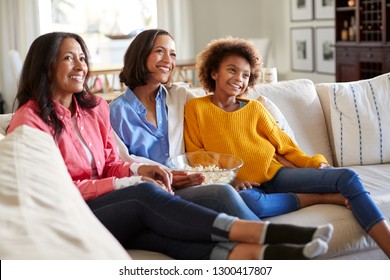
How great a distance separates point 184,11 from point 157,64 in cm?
531

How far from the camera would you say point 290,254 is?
1527 mm

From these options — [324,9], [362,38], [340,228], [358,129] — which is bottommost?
[340,228]

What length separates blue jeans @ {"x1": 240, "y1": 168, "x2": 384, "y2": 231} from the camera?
6.93ft

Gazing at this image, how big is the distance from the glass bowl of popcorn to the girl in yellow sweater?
0.06 meters

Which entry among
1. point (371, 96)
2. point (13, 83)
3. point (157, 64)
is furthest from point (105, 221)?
point (13, 83)

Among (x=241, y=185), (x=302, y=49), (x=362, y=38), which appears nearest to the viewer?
(x=241, y=185)

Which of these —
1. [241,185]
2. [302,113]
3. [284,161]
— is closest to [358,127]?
[302,113]

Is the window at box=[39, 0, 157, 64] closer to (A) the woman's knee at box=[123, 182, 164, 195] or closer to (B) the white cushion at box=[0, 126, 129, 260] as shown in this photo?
(A) the woman's knee at box=[123, 182, 164, 195]

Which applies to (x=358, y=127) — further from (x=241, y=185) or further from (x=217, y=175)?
(x=217, y=175)

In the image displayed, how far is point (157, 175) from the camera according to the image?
2113 millimetres

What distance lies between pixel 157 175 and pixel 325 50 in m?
5.11

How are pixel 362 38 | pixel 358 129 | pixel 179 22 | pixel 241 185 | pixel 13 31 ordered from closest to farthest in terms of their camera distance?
pixel 241 185
pixel 358 129
pixel 362 38
pixel 13 31
pixel 179 22

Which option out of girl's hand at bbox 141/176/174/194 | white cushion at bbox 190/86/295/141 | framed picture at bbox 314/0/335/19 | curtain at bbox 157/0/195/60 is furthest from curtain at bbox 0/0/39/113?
girl's hand at bbox 141/176/174/194

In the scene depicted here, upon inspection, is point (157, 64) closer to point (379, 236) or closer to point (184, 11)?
point (379, 236)
